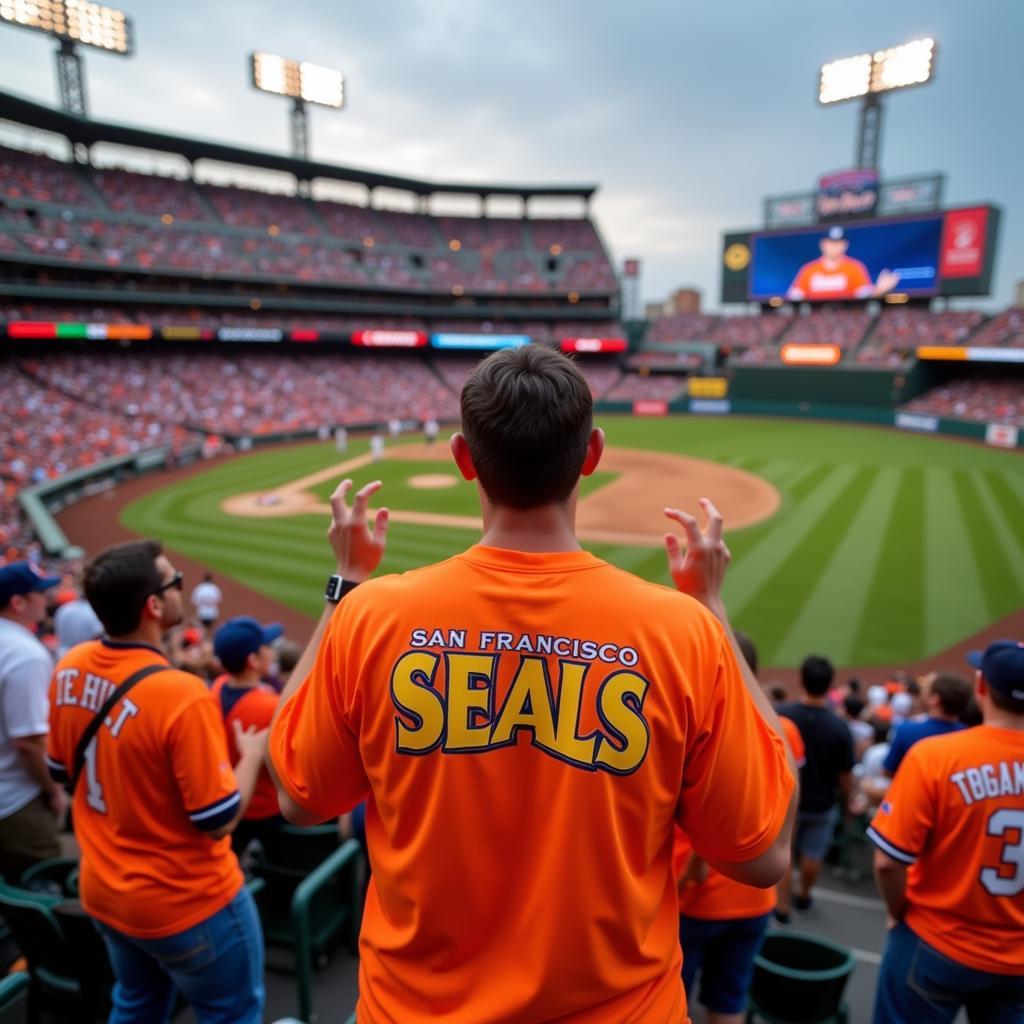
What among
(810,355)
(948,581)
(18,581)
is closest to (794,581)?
(948,581)

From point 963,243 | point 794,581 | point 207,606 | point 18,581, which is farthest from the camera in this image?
point 963,243

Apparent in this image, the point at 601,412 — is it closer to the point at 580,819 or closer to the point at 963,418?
the point at 963,418

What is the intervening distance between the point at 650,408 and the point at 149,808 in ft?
172

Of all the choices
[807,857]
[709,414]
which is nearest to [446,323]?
[709,414]

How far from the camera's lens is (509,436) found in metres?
1.67

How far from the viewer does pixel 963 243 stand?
4606 cm

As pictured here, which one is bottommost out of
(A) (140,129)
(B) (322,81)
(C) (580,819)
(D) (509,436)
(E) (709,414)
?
(E) (709,414)

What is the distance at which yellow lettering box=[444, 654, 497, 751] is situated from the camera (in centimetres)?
154

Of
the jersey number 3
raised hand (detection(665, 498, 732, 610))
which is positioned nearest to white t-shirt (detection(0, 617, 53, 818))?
raised hand (detection(665, 498, 732, 610))

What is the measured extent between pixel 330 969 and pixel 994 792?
12.8 ft

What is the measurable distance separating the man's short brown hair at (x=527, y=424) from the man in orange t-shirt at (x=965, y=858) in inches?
99.6

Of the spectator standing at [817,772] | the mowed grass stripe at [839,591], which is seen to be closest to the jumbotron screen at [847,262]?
the mowed grass stripe at [839,591]

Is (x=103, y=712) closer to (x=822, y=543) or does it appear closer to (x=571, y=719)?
(x=571, y=719)

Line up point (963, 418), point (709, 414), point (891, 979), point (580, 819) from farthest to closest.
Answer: point (709, 414), point (963, 418), point (891, 979), point (580, 819)
